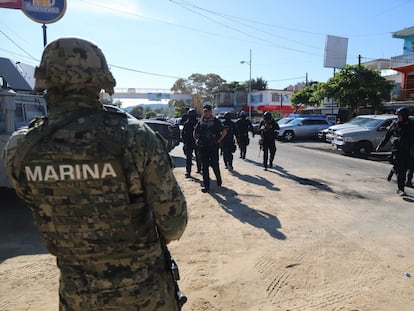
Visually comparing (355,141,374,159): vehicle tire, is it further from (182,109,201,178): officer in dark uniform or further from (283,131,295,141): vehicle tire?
(283,131,295,141): vehicle tire

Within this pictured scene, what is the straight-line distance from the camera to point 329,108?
3547 centimetres

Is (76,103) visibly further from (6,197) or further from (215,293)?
(6,197)

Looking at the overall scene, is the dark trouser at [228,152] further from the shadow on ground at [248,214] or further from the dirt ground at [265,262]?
the dirt ground at [265,262]

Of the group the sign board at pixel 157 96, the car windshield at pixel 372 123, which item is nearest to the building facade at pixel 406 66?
the car windshield at pixel 372 123

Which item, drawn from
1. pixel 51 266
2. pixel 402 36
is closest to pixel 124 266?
pixel 51 266

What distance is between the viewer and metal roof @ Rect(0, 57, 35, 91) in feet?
25.3

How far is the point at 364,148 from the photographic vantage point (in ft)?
41.3

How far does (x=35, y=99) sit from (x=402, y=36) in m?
33.0

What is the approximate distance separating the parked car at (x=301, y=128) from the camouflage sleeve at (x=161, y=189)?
1914 cm

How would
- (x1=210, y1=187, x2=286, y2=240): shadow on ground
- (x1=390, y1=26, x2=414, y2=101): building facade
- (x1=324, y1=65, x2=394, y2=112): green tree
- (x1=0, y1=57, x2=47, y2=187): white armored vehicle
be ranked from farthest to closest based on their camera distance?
1. (x1=390, y1=26, x2=414, y2=101): building facade
2. (x1=324, y1=65, x2=394, y2=112): green tree
3. (x1=0, y1=57, x2=47, y2=187): white armored vehicle
4. (x1=210, y1=187, x2=286, y2=240): shadow on ground

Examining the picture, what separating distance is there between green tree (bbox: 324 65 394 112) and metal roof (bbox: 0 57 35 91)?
20795 mm

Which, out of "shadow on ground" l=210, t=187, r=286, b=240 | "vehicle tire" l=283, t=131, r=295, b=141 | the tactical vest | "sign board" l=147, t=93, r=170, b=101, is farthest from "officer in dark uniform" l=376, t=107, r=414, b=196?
"sign board" l=147, t=93, r=170, b=101

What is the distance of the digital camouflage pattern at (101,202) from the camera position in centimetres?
138

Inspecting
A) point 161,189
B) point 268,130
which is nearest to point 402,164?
point 268,130
